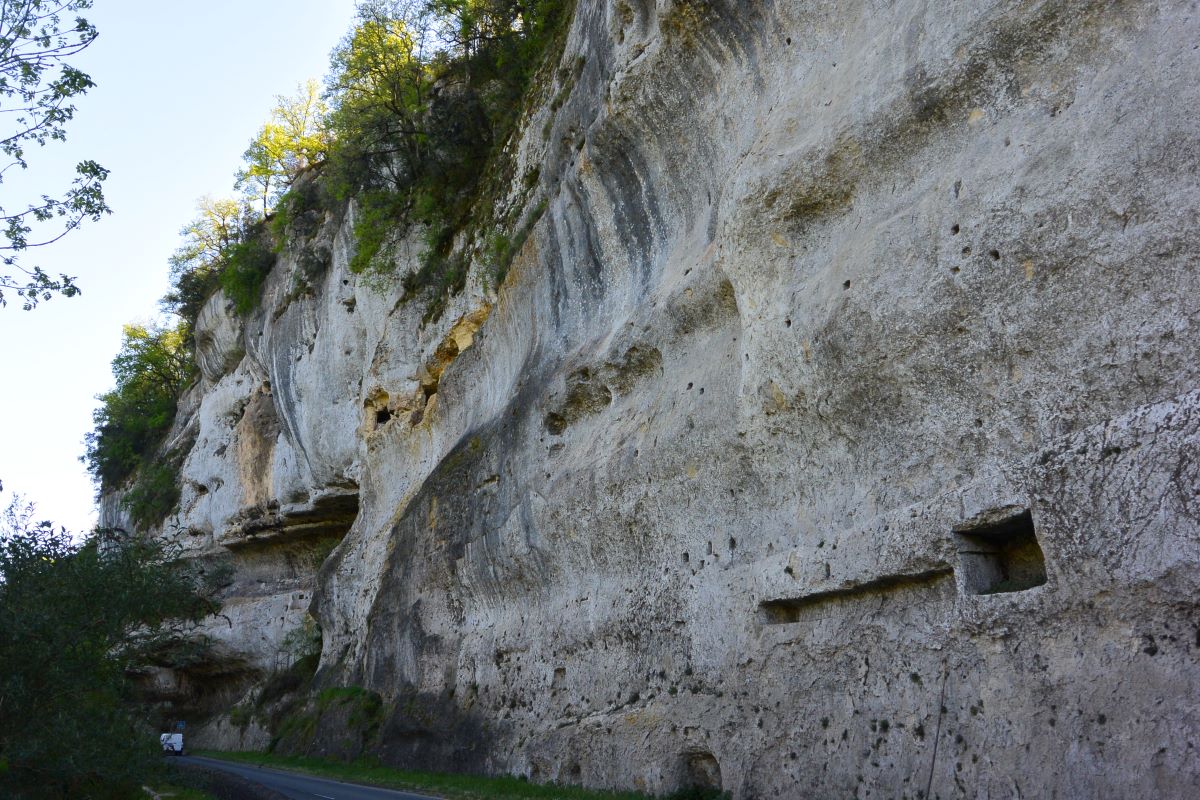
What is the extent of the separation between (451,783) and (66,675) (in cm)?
682

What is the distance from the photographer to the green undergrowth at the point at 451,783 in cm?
1375

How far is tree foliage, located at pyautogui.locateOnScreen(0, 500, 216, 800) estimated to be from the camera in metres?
10.8

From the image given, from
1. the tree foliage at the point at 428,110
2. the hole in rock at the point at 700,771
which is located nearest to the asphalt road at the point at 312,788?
the hole in rock at the point at 700,771

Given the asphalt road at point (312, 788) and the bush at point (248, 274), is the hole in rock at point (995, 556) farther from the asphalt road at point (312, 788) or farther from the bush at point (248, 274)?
the bush at point (248, 274)

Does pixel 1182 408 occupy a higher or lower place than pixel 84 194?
lower

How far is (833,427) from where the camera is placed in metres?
11.6

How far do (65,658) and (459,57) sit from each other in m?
20.3

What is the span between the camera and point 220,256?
4438 centimetres

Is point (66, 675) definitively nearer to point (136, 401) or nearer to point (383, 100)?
point (383, 100)

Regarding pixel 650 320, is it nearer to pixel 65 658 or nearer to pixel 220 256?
pixel 65 658

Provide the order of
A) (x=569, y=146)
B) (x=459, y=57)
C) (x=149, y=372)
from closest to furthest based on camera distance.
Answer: (x=569, y=146) → (x=459, y=57) → (x=149, y=372)

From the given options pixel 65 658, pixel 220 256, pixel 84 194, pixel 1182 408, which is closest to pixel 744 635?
pixel 1182 408

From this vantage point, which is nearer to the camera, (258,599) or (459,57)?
(459,57)

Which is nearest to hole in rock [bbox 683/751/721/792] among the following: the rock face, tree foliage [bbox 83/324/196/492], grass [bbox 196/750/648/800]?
the rock face
